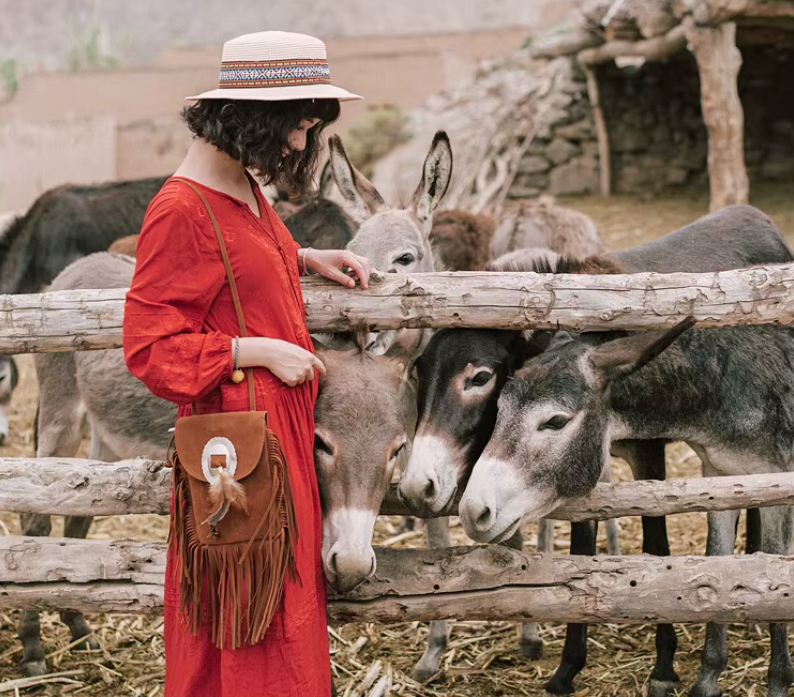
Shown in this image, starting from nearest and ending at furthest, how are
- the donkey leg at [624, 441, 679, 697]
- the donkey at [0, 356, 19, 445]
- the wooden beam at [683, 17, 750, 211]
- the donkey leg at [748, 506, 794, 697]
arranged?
the donkey leg at [748, 506, 794, 697]
the donkey leg at [624, 441, 679, 697]
the donkey at [0, 356, 19, 445]
the wooden beam at [683, 17, 750, 211]

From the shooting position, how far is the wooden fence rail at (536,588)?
2.89 metres

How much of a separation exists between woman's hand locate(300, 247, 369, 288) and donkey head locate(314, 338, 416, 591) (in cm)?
25

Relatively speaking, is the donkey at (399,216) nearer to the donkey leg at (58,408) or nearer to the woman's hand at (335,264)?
the woman's hand at (335,264)

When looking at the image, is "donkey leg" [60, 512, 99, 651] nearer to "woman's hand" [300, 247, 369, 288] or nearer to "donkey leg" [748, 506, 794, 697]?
"woman's hand" [300, 247, 369, 288]

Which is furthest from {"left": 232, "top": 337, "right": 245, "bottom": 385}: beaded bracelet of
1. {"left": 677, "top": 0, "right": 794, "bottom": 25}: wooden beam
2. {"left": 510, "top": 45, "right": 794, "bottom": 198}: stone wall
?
{"left": 510, "top": 45, "right": 794, "bottom": 198}: stone wall

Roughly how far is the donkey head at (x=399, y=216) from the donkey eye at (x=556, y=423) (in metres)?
1.45

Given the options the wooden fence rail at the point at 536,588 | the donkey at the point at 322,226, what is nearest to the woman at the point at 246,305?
the wooden fence rail at the point at 536,588

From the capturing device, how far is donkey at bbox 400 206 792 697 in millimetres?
2834

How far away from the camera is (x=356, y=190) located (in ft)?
15.0

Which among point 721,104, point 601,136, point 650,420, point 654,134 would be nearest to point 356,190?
point 650,420

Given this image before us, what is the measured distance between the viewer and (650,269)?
11.9ft

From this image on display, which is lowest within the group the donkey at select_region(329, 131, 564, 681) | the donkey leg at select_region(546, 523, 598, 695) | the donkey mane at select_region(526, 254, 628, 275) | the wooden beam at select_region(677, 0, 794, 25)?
the donkey leg at select_region(546, 523, 598, 695)

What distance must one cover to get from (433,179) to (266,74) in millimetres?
2141

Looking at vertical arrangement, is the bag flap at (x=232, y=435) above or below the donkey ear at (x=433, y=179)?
below
